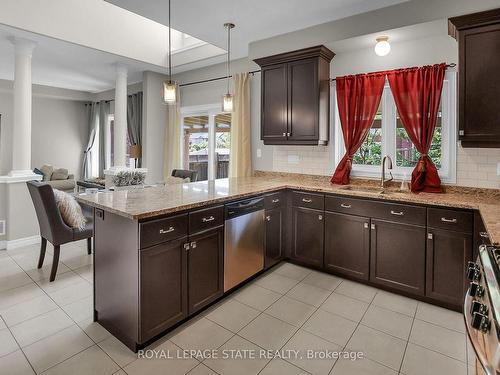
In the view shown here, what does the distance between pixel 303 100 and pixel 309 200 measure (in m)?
1.21

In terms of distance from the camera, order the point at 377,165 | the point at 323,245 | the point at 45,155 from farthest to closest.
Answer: the point at 45,155, the point at 377,165, the point at 323,245

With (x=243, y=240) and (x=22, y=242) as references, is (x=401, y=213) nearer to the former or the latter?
(x=243, y=240)

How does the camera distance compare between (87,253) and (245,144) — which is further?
(245,144)

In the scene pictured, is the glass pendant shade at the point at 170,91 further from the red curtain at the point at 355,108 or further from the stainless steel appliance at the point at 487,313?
the stainless steel appliance at the point at 487,313

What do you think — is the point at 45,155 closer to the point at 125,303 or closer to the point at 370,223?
the point at 125,303

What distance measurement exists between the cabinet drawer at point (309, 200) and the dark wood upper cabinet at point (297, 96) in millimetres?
673

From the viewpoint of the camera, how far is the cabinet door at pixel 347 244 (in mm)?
3070

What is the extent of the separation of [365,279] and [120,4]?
12.1 ft

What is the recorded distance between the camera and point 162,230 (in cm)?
210

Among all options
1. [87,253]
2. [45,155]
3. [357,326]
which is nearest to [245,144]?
[87,253]

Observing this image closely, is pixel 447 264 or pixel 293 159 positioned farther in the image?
pixel 293 159

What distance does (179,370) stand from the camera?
1904mm

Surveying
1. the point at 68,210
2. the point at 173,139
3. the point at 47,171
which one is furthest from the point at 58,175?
the point at 68,210

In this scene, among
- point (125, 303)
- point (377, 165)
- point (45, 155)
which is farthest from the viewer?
point (45, 155)
